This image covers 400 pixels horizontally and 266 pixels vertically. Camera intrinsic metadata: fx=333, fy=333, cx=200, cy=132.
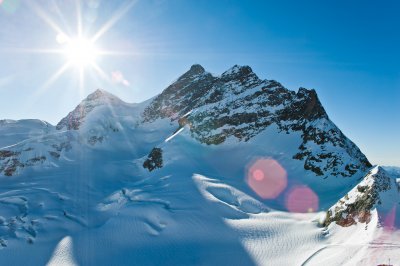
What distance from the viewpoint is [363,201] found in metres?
33.9

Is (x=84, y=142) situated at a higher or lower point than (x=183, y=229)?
higher

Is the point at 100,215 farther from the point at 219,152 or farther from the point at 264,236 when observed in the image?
the point at 219,152

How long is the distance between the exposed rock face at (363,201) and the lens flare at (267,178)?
15036 millimetres

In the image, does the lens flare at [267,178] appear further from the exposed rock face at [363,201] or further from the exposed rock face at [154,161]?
the exposed rock face at [154,161]

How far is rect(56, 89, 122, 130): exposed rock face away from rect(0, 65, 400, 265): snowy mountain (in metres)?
3.76

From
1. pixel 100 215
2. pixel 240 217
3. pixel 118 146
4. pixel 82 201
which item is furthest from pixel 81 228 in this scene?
pixel 118 146

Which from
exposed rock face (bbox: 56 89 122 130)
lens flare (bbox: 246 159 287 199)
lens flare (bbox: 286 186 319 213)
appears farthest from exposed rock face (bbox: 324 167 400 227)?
exposed rock face (bbox: 56 89 122 130)

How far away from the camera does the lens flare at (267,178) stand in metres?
51.8

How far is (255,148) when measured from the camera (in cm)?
6694

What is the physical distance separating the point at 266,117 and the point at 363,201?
136 ft

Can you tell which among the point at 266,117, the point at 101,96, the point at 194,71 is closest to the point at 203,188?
the point at 266,117

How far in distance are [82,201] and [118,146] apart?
38.6m

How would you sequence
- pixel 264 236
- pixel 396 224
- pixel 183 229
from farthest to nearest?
pixel 183 229 < pixel 264 236 < pixel 396 224

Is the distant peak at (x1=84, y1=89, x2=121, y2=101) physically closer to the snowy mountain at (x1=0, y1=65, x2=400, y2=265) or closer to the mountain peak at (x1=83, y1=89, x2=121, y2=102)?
the mountain peak at (x1=83, y1=89, x2=121, y2=102)
